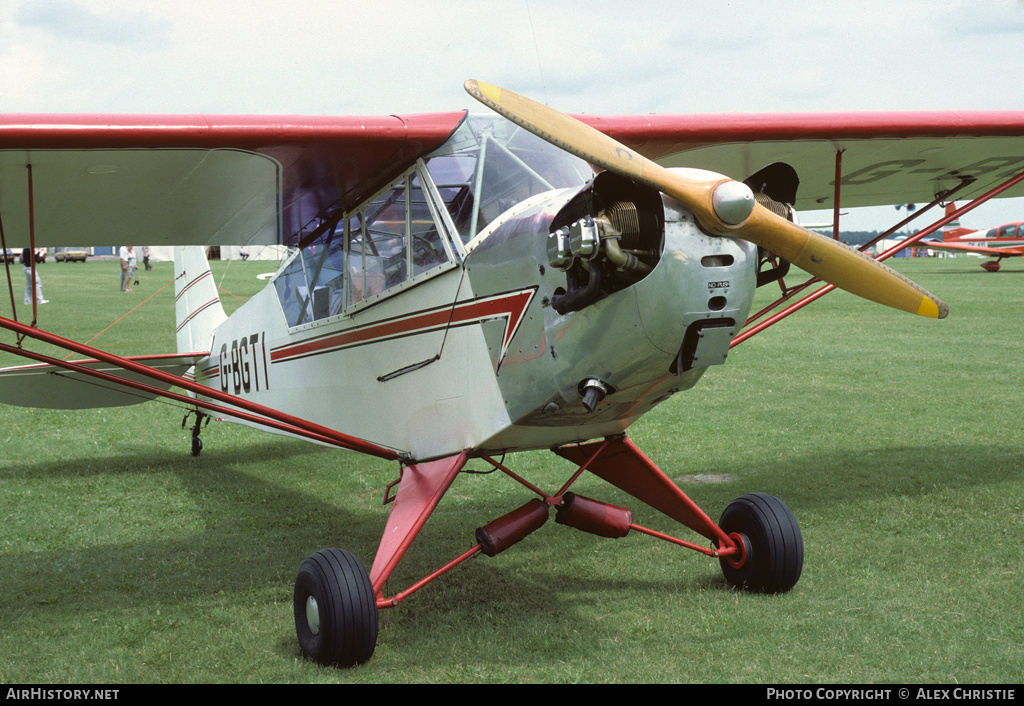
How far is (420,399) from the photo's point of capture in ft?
15.5

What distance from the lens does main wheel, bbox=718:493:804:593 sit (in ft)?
15.3

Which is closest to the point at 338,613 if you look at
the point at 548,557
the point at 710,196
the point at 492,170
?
the point at 548,557

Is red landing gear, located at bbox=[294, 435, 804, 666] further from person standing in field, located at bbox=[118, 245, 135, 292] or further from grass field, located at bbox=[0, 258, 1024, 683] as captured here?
person standing in field, located at bbox=[118, 245, 135, 292]

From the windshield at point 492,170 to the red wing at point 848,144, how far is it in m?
0.90

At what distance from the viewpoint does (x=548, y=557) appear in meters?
5.51

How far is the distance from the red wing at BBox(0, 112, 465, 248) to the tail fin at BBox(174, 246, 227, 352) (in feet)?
8.38

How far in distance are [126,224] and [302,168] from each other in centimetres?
165

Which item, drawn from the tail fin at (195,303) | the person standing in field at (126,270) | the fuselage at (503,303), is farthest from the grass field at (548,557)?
the person standing in field at (126,270)

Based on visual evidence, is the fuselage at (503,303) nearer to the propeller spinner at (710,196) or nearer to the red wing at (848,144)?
the propeller spinner at (710,196)

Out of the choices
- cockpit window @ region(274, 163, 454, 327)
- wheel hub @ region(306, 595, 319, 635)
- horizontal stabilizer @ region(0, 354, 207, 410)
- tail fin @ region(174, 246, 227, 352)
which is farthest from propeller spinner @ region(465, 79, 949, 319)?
tail fin @ region(174, 246, 227, 352)

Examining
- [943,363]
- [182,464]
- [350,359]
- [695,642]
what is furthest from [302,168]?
[943,363]

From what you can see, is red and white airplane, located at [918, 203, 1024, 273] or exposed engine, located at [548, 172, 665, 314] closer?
exposed engine, located at [548, 172, 665, 314]

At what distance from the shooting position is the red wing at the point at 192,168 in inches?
172

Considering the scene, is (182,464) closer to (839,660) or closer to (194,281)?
(194,281)
